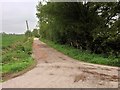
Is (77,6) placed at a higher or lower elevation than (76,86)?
higher

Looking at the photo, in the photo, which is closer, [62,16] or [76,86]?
[76,86]

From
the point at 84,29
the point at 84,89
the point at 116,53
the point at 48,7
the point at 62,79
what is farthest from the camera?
the point at 48,7

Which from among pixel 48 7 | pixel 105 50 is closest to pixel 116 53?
pixel 105 50

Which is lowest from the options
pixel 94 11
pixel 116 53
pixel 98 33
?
pixel 116 53

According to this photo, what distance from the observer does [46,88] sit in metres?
10.8

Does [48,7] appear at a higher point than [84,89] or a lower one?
higher

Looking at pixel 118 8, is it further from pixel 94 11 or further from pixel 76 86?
pixel 76 86

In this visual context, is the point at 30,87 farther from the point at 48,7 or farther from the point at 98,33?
the point at 48,7

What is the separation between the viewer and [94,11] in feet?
98.0

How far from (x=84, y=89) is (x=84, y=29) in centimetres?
1895

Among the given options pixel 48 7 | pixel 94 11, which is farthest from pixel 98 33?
pixel 48 7

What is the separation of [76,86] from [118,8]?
1563 centimetres

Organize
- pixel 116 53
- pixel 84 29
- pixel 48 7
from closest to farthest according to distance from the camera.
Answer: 1. pixel 116 53
2. pixel 84 29
3. pixel 48 7

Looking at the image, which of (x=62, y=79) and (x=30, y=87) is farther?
(x=62, y=79)
